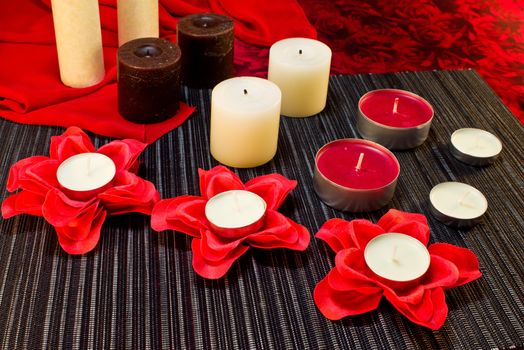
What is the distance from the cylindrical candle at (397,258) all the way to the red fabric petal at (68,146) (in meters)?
0.38

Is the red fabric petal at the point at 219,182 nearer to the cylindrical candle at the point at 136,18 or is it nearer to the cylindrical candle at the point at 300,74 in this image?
the cylindrical candle at the point at 300,74

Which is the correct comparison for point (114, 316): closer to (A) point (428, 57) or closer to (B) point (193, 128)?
(B) point (193, 128)

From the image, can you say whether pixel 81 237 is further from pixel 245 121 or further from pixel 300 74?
pixel 300 74

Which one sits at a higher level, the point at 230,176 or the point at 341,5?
the point at 230,176

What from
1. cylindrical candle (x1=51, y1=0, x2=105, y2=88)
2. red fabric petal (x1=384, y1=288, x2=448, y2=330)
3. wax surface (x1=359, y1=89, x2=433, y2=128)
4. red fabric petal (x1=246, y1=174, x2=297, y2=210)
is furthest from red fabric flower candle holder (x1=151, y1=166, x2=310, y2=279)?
cylindrical candle (x1=51, y1=0, x2=105, y2=88)

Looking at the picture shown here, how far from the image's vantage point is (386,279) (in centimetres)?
63

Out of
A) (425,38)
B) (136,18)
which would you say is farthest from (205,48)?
(425,38)

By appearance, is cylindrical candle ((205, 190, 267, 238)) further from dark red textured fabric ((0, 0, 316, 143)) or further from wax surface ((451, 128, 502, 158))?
wax surface ((451, 128, 502, 158))

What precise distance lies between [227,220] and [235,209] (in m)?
0.02

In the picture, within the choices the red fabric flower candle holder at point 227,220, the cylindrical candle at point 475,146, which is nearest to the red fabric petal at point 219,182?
the red fabric flower candle holder at point 227,220

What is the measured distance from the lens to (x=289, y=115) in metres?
0.93

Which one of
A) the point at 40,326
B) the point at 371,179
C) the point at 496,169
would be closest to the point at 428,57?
the point at 496,169

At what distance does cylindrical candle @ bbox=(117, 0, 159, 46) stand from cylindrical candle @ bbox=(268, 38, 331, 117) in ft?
0.72

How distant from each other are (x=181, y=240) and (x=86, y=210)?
0.11 metres
